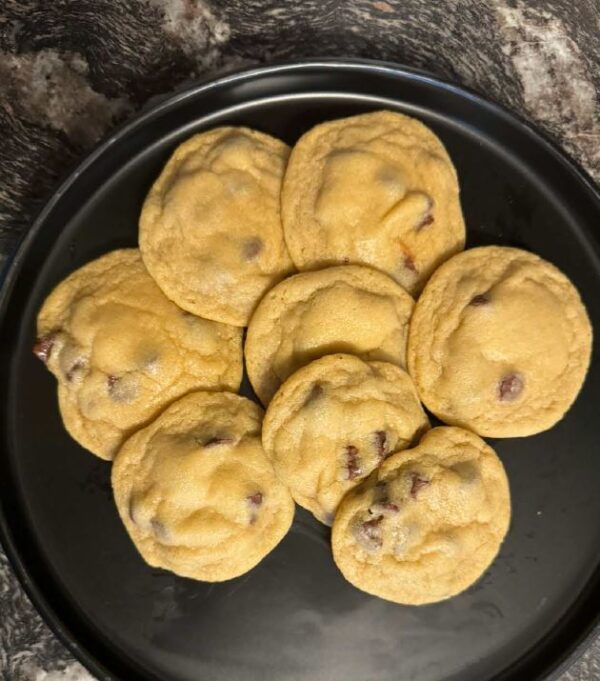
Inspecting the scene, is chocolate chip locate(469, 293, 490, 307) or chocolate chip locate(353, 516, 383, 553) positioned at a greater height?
chocolate chip locate(469, 293, 490, 307)

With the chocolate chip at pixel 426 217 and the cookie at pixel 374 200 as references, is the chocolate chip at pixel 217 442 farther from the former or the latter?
the chocolate chip at pixel 426 217

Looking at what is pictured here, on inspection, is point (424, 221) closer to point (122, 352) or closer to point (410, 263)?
point (410, 263)

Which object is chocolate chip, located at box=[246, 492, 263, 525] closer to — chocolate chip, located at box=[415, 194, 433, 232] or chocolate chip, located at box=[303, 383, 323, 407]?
chocolate chip, located at box=[303, 383, 323, 407]

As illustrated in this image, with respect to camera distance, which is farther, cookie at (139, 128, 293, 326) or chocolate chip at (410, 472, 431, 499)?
cookie at (139, 128, 293, 326)

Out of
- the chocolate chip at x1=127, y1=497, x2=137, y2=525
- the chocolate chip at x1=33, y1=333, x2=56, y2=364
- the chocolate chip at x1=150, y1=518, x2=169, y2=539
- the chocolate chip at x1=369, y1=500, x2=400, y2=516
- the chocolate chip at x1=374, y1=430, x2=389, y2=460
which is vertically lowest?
the chocolate chip at x1=127, y1=497, x2=137, y2=525

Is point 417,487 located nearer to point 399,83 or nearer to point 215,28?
point 399,83

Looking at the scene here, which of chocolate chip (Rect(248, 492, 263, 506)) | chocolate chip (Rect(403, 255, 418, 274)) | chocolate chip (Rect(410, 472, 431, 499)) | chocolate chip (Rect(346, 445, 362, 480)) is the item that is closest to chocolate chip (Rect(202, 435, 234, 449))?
chocolate chip (Rect(248, 492, 263, 506))
